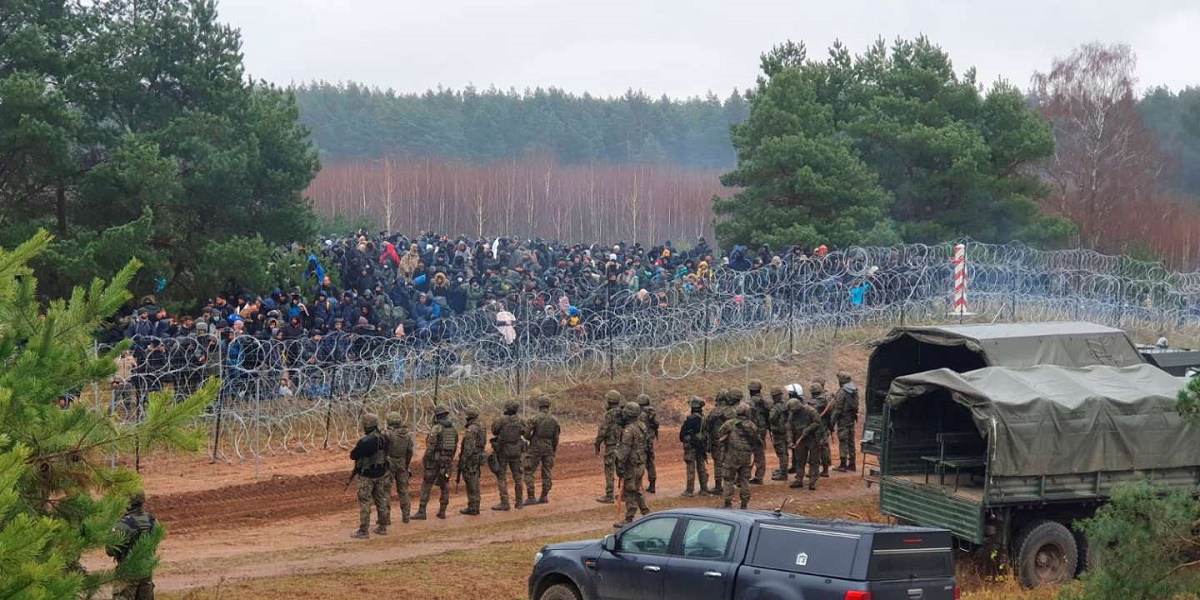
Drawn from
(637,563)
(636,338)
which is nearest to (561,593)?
(637,563)

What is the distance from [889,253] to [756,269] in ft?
12.0

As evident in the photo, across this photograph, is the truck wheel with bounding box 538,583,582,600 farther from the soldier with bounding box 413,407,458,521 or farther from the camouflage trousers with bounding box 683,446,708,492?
the camouflage trousers with bounding box 683,446,708,492

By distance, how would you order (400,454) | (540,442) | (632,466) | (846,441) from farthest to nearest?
1. (846,441)
2. (540,442)
3. (632,466)
4. (400,454)

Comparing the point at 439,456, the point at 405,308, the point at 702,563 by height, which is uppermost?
the point at 405,308

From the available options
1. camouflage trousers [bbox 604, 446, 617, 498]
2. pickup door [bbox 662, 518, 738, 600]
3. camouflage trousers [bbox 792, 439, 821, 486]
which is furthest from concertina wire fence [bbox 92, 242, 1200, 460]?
pickup door [bbox 662, 518, 738, 600]

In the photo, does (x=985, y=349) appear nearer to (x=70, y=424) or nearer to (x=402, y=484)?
(x=402, y=484)

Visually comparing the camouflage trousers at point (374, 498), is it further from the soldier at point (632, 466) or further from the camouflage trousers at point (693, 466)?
the camouflage trousers at point (693, 466)

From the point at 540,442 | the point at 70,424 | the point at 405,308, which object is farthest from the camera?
the point at 405,308

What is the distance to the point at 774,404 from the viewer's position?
20359 mm

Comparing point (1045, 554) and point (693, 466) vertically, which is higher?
point (1045, 554)

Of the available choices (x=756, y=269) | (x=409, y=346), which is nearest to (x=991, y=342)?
(x=409, y=346)

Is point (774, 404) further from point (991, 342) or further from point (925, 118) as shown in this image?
point (925, 118)

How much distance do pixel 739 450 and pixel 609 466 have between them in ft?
5.95

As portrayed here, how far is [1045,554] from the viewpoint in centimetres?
1444
